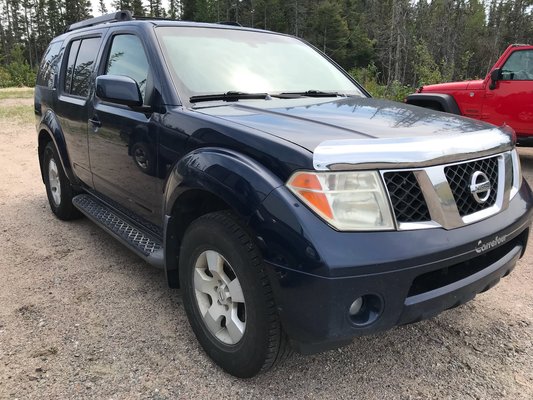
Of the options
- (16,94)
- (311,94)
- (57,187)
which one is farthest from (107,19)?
(16,94)

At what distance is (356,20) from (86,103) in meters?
84.1

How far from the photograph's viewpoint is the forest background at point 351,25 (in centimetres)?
3984

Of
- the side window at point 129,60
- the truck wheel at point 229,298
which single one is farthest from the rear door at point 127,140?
the truck wheel at point 229,298

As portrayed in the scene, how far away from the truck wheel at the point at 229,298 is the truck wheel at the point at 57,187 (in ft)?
8.78

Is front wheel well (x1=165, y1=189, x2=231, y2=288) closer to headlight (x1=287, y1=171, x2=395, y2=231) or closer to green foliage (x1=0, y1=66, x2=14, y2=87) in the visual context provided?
headlight (x1=287, y1=171, x2=395, y2=231)

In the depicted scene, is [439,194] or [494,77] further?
[494,77]

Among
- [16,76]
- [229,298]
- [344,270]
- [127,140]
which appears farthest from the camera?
[16,76]

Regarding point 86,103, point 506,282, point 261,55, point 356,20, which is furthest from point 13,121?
point 356,20

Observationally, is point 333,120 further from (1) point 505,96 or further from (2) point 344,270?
(1) point 505,96

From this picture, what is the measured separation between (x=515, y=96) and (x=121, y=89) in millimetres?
6527

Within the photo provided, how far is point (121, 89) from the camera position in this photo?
2801 millimetres

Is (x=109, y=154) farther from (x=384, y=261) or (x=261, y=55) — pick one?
(x=384, y=261)

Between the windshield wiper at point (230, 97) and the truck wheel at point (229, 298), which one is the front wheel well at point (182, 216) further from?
the windshield wiper at point (230, 97)

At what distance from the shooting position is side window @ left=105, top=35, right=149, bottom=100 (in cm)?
311
